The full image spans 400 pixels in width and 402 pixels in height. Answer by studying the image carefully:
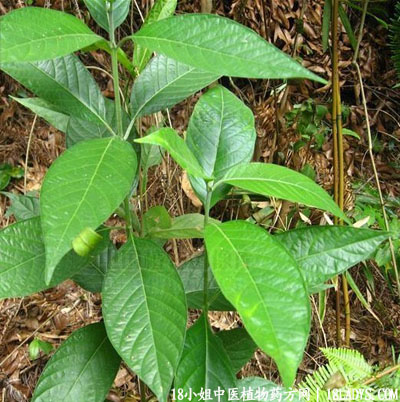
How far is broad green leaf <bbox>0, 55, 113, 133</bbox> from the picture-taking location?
27.8 inches

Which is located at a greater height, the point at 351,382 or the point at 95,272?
the point at 95,272

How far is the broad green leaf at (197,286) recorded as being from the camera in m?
0.78

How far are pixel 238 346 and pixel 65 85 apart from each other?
1.73 ft

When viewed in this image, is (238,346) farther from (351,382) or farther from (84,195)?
(84,195)

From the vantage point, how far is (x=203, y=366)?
2.22ft

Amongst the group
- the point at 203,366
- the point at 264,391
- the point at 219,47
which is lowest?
the point at 264,391

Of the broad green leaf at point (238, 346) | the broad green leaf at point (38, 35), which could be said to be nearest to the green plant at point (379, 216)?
the broad green leaf at point (238, 346)

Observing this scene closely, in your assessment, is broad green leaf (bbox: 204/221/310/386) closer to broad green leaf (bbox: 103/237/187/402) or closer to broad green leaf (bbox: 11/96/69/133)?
broad green leaf (bbox: 103/237/187/402)

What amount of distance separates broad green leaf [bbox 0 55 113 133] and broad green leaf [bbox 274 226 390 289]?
34cm

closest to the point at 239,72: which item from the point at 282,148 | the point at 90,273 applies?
the point at 90,273

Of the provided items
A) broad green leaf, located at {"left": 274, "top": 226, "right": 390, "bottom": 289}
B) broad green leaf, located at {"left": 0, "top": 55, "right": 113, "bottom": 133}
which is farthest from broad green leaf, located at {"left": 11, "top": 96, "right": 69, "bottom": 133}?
broad green leaf, located at {"left": 274, "top": 226, "right": 390, "bottom": 289}

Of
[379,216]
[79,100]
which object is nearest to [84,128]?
[79,100]

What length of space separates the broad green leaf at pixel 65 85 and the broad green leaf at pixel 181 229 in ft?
0.62

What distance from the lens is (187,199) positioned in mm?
1733
